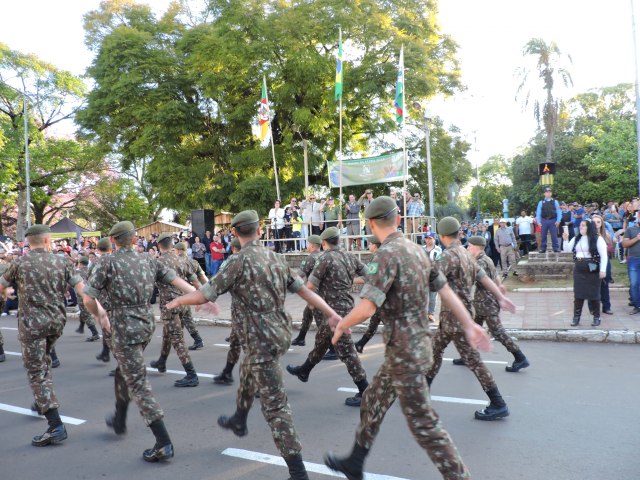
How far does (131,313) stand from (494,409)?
11.6ft

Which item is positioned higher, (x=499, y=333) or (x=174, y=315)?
(x=174, y=315)

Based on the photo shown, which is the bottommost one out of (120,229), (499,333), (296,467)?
(296,467)

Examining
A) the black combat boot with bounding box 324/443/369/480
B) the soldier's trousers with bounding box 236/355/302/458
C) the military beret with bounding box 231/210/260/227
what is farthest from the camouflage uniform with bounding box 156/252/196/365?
the black combat boot with bounding box 324/443/369/480

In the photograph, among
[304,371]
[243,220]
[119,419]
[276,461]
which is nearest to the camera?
[243,220]

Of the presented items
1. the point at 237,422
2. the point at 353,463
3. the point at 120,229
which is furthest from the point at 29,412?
the point at 353,463

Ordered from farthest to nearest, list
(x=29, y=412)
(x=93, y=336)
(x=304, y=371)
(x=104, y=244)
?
(x=93, y=336) → (x=104, y=244) → (x=304, y=371) → (x=29, y=412)

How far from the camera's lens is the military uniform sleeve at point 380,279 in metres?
3.23

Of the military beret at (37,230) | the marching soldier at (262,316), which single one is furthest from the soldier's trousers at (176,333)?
the marching soldier at (262,316)

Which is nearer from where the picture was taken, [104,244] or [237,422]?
[237,422]

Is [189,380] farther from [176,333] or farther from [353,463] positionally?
[353,463]

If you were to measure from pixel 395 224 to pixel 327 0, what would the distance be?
64.1ft

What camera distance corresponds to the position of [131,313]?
4.49 meters

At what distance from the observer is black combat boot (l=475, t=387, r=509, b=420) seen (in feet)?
16.0

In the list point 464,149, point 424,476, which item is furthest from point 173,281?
point 464,149
